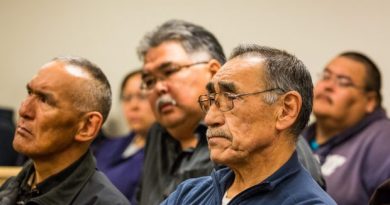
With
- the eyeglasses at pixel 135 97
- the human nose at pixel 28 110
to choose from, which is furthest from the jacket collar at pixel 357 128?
the human nose at pixel 28 110

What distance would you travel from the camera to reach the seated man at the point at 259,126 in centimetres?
148

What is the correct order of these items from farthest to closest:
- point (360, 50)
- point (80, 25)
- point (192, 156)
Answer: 1. point (80, 25)
2. point (360, 50)
3. point (192, 156)

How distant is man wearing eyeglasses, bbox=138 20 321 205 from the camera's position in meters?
2.12

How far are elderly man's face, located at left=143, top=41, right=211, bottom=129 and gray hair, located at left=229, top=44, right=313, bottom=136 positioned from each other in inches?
22.0

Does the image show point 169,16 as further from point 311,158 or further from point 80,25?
point 311,158

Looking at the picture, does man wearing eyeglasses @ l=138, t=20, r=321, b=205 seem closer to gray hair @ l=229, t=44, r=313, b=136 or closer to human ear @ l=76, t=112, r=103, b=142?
human ear @ l=76, t=112, r=103, b=142

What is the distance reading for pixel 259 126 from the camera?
150cm

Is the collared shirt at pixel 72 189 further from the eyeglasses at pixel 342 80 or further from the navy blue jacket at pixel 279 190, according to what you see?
the eyeglasses at pixel 342 80

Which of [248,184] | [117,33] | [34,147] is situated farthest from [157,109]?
[117,33]

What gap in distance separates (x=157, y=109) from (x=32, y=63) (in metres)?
1.76

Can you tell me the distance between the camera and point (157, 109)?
85.4 inches

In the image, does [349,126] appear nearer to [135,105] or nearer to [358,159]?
[358,159]

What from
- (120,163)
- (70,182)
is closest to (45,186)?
(70,182)

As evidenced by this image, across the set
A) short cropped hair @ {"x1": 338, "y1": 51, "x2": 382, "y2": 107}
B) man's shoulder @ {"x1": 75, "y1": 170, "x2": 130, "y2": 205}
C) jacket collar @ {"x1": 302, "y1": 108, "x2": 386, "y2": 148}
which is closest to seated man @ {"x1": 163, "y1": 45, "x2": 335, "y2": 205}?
man's shoulder @ {"x1": 75, "y1": 170, "x2": 130, "y2": 205}
